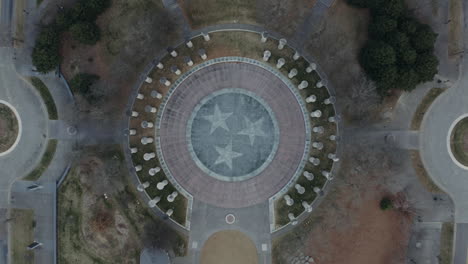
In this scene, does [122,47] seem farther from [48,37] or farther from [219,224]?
[219,224]

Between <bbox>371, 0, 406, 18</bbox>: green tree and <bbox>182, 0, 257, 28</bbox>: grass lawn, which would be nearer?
<bbox>371, 0, 406, 18</bbox>: green tree

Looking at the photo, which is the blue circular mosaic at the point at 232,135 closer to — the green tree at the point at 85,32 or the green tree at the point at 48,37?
the green tree at the point at 85,32

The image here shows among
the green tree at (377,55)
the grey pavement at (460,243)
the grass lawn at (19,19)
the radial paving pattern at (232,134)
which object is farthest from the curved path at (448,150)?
the grass lawn at (19,19)

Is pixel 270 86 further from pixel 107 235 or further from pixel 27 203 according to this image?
pixel 27 203

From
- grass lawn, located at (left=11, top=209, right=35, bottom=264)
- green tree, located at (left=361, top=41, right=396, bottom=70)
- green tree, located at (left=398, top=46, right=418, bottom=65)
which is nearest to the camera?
green tree, located at (left=361, top=41, right=396, bottom=70)

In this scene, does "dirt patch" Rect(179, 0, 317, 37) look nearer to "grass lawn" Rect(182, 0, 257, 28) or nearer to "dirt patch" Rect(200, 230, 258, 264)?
"grass lawn" Rect(182, 0, 257, 28)

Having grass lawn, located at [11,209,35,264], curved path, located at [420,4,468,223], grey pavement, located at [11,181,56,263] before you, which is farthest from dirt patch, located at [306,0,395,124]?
→ grass lawn, located at [11,209,35,264]

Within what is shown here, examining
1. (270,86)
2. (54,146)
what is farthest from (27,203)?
(270,86)
